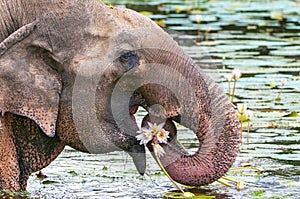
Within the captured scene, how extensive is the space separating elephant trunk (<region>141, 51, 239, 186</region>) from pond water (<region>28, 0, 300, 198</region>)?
931mm

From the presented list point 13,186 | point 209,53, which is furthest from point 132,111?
point 209,53

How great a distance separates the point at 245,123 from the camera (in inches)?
464

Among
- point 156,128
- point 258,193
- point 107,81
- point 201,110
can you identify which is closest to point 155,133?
point 156,128

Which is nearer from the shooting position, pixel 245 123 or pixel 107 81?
pixel 107 81

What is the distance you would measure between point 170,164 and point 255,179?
4.52ft

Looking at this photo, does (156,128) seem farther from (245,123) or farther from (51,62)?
(245,123)

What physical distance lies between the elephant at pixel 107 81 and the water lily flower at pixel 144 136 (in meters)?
0.09

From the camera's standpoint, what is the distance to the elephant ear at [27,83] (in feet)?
26.6

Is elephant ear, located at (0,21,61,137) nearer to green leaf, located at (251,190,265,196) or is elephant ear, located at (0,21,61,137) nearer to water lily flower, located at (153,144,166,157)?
water lily flower, located at (153,144,166,157)

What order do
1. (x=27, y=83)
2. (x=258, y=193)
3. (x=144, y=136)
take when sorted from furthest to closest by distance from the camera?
(x=258, y=193) → (x=144, y=136) → (x=27, y=83)

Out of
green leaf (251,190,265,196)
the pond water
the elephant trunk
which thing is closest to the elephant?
the elephant trunk

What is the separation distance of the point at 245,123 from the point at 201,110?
151 inches

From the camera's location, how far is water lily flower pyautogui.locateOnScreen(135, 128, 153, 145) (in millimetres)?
8164

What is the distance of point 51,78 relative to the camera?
8180 millimetres
